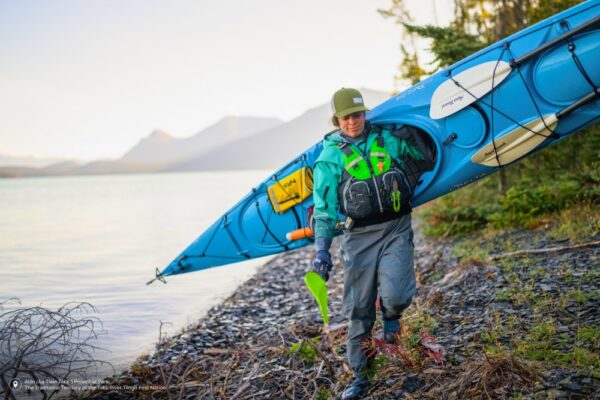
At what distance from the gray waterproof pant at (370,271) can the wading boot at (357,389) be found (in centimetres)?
6

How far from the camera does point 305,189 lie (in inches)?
224

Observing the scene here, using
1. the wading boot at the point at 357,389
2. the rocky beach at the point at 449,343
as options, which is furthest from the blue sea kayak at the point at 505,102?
the wading boot at the point at 357,389

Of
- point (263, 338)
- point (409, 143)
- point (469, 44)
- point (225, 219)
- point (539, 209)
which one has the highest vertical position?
point (469, 44)

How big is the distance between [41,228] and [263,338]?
1961cm

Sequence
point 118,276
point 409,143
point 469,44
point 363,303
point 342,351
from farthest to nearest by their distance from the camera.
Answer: point 118,276, point 469,44, point 342,351, point 409,143, point 363,303

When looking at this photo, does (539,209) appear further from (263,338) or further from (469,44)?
(263,338)

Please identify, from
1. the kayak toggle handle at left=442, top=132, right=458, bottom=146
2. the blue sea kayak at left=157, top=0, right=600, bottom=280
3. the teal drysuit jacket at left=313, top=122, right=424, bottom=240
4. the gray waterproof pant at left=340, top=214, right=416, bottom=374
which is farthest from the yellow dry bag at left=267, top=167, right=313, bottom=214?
the gray waterproof pant at left=340, top=214, right=416, bottom=374

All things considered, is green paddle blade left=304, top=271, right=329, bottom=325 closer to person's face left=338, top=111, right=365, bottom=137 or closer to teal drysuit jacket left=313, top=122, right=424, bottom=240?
teal drysuit jacket left=313, top=122, right=424, bottom=240

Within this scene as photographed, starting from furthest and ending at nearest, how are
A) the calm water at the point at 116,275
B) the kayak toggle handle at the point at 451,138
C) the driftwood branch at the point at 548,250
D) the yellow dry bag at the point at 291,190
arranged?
the calm water at the point at 116,275, the yellow dry bag at the point at 291,190, the driftwood branch at the point at 548,250, the kayak toggle handle at the point at 451,138

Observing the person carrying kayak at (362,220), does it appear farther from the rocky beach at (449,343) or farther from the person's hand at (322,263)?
the rocky beach at (449,343)

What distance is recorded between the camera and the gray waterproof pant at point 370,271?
10.9ft

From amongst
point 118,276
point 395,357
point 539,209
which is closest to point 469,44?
point 539,209

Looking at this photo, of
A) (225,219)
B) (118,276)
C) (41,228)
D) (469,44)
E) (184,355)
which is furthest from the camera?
(41,228)

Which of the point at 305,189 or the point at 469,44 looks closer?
the point at 305,189
